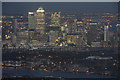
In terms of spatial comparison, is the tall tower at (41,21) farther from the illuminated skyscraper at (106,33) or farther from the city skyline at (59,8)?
the illuminated skyscraper at (106,33)

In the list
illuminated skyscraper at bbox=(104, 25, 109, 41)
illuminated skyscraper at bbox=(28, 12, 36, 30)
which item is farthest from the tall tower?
illuminated skyscraper at bbox=(104, 25, 109, 41)

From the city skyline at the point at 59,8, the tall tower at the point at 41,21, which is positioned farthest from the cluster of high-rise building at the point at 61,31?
the city skyline at the point at 59,8

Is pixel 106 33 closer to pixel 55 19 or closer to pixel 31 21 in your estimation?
Result: pixel 55 19

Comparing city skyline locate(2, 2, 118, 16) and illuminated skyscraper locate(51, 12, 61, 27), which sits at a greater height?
city skyline locate(2, 2, 118, 16)

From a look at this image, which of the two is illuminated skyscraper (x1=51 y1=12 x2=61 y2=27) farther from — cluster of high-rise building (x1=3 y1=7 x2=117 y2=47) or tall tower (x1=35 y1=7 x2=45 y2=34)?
tall tower (x1=35 y1=7 x2=45 y2=34)

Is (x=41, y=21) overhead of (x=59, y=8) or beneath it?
beneath

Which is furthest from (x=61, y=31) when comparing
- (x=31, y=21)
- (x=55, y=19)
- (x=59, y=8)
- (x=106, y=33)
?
(x=106, y=33)

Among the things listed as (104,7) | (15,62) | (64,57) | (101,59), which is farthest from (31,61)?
(104,7)

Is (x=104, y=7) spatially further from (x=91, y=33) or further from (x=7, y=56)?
(x=7, y=56)
